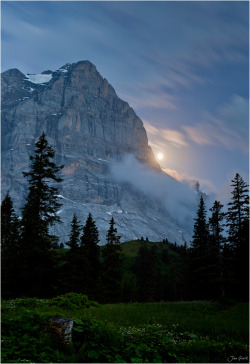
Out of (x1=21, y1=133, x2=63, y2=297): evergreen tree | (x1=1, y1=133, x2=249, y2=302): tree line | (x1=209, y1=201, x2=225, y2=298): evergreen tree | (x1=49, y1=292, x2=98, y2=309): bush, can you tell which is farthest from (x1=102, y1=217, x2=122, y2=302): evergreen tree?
(x1=49, y1=292, x2=98, y2=309): bush

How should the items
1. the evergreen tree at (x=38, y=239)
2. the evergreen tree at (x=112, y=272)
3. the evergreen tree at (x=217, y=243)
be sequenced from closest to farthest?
the evergreen tree at (x=217, y=243)
the evergreen tree at (x=38, y=239)
the evergreen tree at (x=112, y=272)

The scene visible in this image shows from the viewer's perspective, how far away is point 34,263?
23.5 metres

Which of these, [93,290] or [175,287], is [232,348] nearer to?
[93,290]

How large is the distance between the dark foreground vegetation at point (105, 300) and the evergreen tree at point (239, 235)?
0.11 metres

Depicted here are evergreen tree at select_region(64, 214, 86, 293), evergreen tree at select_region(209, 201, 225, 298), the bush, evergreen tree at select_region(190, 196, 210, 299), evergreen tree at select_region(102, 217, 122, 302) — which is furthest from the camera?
evergreen tree at select_region(102, 217, 122, 302)

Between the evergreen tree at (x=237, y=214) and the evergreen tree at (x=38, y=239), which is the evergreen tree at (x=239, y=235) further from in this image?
the evergreen tree at (x=38, y=239)

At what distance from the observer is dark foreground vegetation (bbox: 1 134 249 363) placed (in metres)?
7.52

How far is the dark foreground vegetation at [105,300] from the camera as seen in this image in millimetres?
7520

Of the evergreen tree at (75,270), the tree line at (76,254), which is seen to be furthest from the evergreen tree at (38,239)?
the evergreen tree at (75,270)

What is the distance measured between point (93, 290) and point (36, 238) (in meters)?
16.6

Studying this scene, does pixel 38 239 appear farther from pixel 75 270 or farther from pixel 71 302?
pixel 75 270

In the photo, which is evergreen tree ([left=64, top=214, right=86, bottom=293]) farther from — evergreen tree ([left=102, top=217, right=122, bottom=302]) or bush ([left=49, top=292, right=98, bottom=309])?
bush ([left=49, top=292, right=98, bottom=309])

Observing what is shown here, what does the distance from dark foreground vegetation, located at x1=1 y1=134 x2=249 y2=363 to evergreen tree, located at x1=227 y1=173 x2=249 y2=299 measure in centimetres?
11

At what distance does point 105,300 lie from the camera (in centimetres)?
3800
